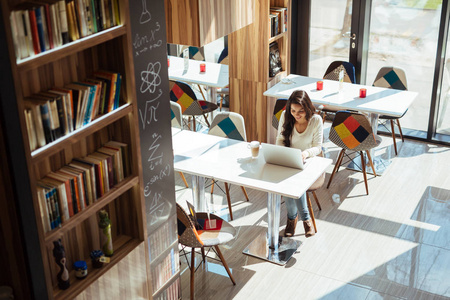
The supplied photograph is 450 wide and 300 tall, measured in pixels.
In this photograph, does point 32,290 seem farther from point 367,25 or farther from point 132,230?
point 367,25

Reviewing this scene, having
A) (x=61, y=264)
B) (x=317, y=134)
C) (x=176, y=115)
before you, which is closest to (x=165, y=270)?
(x=61, y=264)

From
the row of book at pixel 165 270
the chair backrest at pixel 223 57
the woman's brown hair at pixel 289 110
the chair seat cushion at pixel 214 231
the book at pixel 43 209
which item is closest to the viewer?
the book at pixel 43 209

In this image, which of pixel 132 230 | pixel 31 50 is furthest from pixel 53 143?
pixel 132 230

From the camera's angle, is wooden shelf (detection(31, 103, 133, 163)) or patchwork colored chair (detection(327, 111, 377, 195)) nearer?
wooden shelf (detection(31, 103, 133, 163))

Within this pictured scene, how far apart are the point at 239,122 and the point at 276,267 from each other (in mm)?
1571

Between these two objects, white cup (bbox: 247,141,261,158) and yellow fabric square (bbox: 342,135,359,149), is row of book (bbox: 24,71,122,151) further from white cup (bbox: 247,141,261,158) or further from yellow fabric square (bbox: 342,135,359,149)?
yellow fabric square (bbox: 342,135,359,149)

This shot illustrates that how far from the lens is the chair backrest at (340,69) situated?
7.45 meters

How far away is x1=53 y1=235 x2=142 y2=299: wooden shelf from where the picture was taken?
315cm

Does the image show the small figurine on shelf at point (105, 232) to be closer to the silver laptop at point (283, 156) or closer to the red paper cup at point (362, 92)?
the silver laptop at point (283, 156)

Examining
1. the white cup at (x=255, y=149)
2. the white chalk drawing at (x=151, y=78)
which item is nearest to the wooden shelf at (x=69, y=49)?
the white chalk drawing at (x=151, y=78)

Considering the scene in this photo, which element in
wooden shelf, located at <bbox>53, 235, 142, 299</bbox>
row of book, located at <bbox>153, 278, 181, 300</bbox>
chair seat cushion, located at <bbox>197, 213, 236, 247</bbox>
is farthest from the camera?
chair seat cushion, located at <bbox>197, 213, 236, 247</bbox>

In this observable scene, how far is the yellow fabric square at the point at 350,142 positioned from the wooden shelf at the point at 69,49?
359 cm

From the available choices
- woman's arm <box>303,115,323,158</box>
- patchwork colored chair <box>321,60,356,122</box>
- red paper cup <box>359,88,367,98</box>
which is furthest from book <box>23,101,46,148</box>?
patchwork colored chair <box>321,60,356,122</box>

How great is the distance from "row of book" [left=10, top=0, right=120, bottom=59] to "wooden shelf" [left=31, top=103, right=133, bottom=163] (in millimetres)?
461
